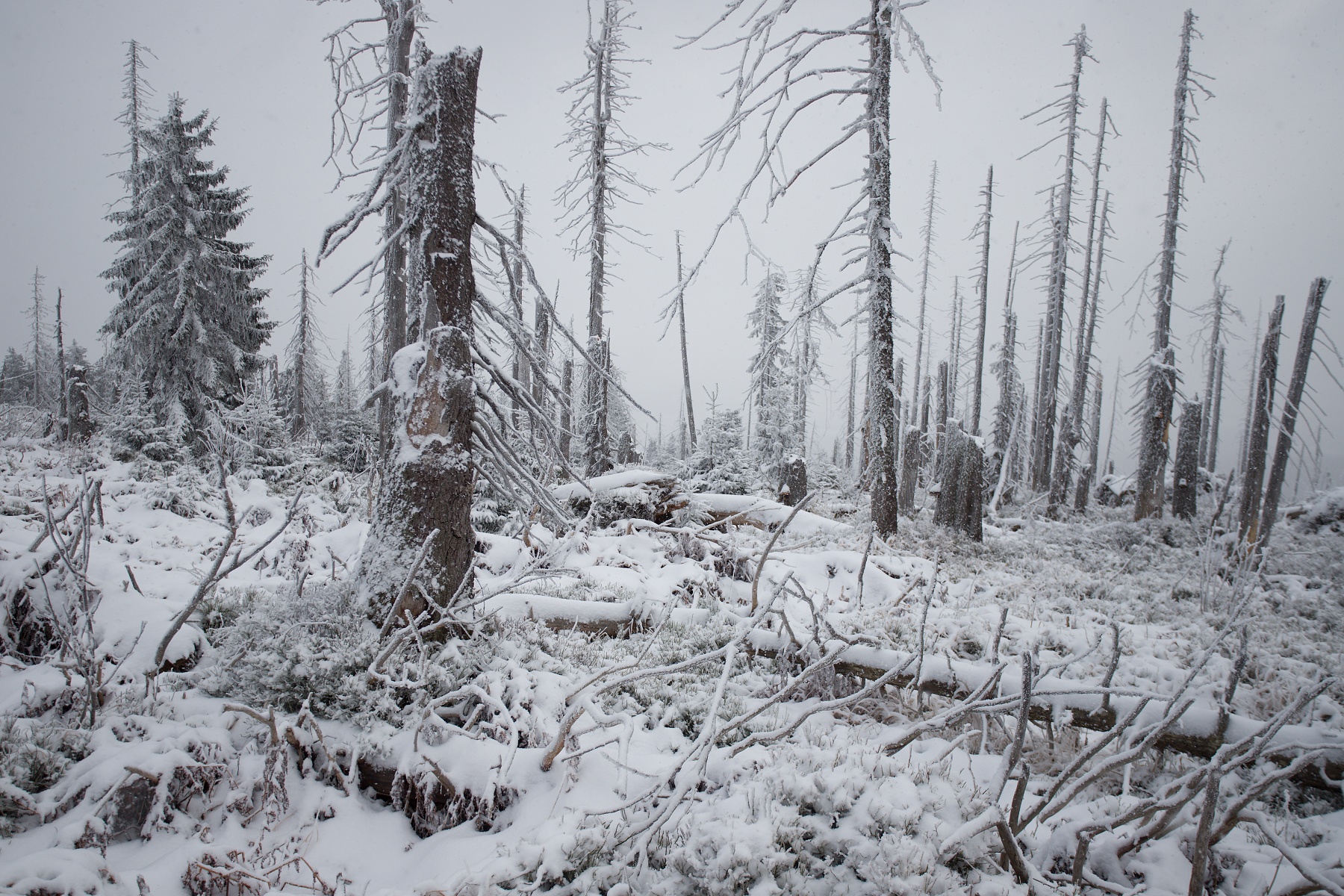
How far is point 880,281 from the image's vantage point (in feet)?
27.1

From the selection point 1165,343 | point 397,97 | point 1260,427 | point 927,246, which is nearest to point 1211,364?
point 927,246

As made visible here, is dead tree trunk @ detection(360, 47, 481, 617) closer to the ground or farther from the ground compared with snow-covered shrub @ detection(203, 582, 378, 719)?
farther from the ground

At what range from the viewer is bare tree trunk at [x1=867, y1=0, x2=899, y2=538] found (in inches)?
313

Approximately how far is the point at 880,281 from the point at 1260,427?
8.00 metres

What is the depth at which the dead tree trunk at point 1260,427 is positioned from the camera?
969 centimetres

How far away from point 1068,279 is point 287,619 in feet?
79.5

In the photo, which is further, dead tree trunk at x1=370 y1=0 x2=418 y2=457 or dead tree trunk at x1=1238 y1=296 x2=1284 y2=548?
dead tree trunk at x1=1238 y1=296 x2=1284 y2=548

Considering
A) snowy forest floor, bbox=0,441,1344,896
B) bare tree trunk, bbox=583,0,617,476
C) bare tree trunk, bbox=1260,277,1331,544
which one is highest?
bare tree trunk, bbox=583,0,617,476

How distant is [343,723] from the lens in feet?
10.1

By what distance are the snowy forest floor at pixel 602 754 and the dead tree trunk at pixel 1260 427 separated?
653cm

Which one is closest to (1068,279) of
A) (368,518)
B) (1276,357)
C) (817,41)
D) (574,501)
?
(1276,357)

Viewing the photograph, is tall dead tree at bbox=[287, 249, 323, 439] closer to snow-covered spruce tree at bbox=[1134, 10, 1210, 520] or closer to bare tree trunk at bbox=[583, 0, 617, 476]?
bare tree trunk at bbox=[583, 0, 617, 476]

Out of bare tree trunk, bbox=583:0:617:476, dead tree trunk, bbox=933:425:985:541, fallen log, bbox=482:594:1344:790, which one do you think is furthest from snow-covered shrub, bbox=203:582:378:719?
bare tree trunk, bbox=583:0:617:476

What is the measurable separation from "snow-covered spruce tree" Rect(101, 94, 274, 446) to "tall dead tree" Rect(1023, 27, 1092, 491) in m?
24.5
